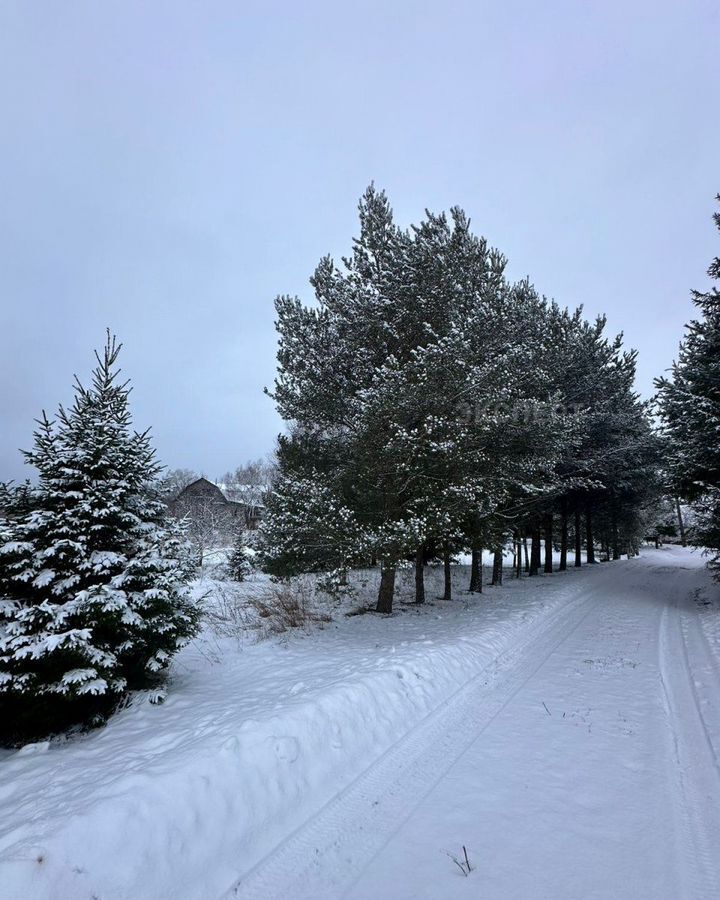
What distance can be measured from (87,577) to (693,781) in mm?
6533

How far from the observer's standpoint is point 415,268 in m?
10.7

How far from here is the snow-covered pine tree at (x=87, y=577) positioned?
5.04 meters

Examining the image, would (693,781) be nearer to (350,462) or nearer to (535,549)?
(350,462)

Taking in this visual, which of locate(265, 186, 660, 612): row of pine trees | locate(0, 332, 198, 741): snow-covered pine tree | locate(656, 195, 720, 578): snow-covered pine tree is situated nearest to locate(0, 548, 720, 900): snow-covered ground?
locate(0, 332, 198, 741): snow-covered pine tree

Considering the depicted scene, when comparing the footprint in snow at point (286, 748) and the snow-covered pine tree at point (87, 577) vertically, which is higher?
the snow-covered pine tree at point (87, 577)

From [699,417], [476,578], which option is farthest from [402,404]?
[476,578]

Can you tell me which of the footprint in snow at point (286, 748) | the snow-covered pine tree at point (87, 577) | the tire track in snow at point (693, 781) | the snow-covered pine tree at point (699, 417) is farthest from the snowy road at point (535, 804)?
the snow-covered pine tree at point (699, 417)

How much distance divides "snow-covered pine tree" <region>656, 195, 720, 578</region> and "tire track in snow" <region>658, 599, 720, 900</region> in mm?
8268

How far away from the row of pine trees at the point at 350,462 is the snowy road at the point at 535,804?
123 inches

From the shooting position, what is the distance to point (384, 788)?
4148 millimetres

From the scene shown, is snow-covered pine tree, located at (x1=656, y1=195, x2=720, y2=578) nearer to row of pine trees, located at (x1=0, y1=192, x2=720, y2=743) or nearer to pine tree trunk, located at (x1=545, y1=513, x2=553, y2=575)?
row of pine trees, located at (x1=0, y1=192, x2=720, y2=743)

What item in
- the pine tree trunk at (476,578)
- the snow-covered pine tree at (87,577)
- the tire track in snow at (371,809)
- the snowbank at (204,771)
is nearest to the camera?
the snowbank at (204,771)

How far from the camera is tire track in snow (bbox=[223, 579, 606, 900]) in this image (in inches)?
123

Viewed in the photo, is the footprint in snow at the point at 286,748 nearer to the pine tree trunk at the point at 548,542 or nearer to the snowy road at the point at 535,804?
the snowy road at the point at 535,804
